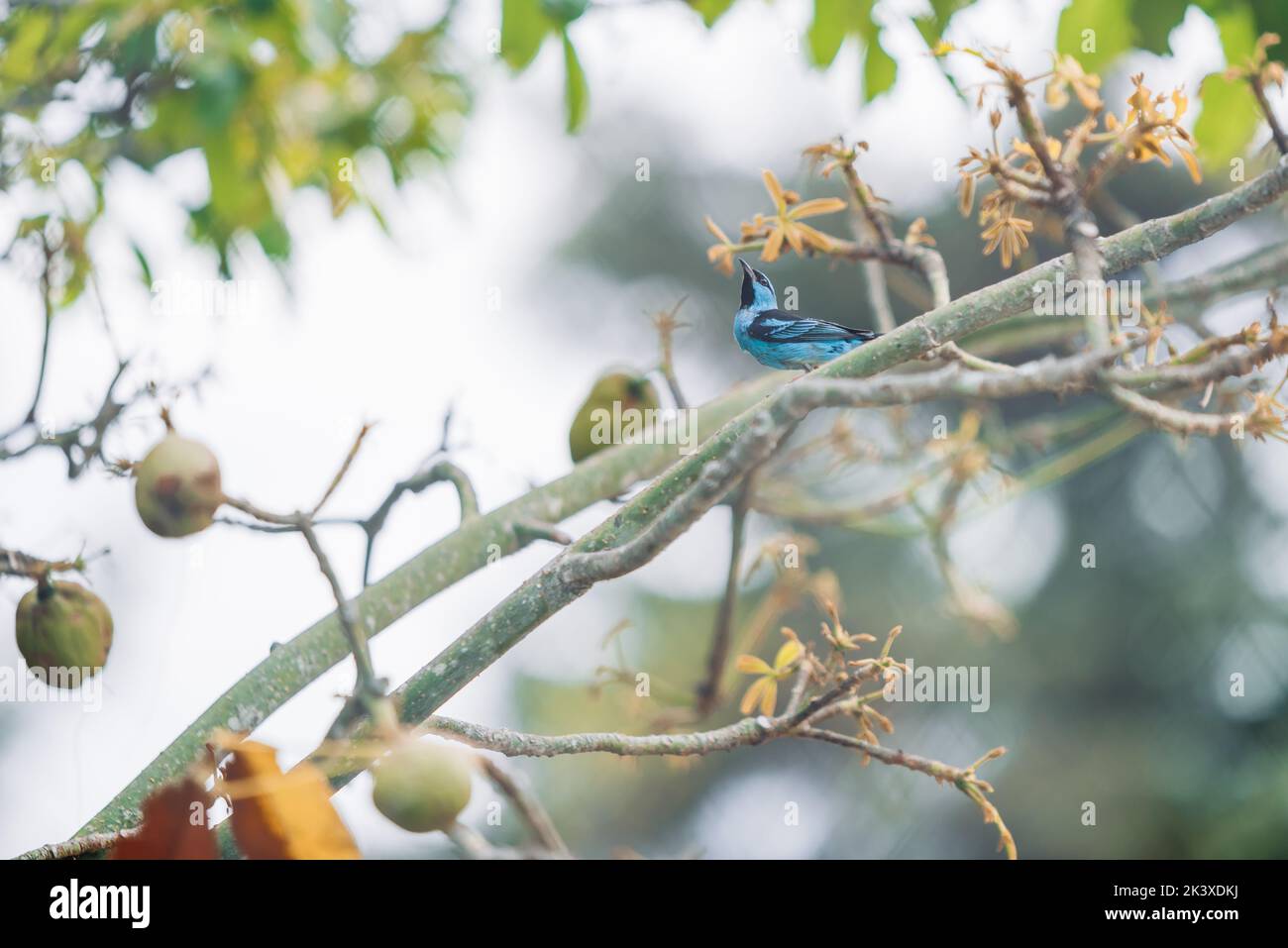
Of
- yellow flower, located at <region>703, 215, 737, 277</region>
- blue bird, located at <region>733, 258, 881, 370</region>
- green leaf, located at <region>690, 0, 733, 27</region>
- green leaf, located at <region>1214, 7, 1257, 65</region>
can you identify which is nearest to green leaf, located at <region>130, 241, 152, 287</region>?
green leaf, located at <region>690, 0, 733, 27</region>

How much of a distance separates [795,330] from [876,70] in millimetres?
643

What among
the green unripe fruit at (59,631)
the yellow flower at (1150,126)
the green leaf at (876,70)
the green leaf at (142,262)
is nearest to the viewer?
the yellow flower at (1150,126)

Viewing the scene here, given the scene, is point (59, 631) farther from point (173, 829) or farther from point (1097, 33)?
point (1097, 33)

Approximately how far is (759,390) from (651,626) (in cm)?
446

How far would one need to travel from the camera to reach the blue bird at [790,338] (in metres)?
1.17

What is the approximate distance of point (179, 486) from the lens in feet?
4.05

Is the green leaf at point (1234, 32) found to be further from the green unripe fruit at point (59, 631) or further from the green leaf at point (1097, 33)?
the green unripe fruit at point (59, 631)

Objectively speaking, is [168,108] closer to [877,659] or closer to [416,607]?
[416,607]

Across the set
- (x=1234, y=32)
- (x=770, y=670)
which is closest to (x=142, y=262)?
(x=770, y=670)

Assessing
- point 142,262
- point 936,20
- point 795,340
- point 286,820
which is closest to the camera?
point 286,820

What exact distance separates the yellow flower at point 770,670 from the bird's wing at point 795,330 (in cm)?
29

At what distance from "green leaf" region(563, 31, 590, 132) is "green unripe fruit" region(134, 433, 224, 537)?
716 millimetres

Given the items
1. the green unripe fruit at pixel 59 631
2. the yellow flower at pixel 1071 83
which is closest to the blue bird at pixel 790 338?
the yellow flower at pixel 1071 83
